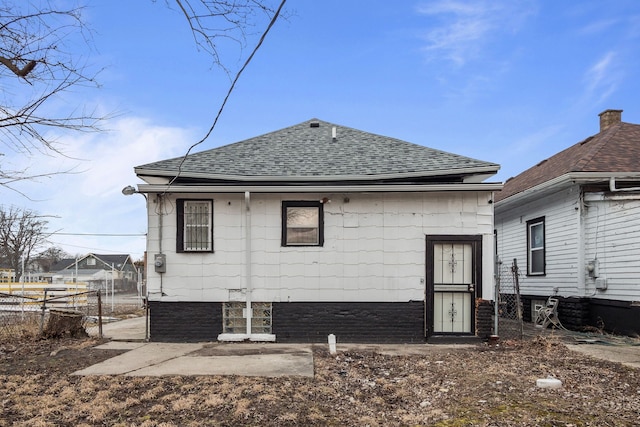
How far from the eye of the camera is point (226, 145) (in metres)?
10.7

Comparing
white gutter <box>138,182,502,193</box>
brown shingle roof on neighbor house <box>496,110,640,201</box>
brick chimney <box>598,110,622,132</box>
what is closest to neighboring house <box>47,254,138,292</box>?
white gutter <box>138,182,502,193</box>

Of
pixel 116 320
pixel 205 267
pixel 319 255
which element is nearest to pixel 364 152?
pixel 319 255

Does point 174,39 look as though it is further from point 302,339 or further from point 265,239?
point 302,339

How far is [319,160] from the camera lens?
388 inches

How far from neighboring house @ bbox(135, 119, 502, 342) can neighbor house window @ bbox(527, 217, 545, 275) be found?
4.79m

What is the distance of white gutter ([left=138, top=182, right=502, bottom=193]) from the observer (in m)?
8.59

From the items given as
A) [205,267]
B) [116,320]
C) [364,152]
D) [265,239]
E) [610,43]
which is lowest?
[116,320]

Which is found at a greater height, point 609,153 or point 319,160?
point 609,153

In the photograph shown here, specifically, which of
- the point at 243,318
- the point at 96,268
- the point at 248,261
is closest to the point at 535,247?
the point at 248,261

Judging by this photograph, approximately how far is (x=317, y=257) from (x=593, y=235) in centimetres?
661

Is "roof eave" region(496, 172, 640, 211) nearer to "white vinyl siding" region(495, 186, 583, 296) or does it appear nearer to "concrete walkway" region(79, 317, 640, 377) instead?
"white vinyl siding" region(495, 186, 583, 296)

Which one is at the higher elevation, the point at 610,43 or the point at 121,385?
the point at 610,43

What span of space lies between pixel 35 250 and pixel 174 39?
43.9 metres

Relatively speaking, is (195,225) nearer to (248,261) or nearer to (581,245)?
(248,261)
